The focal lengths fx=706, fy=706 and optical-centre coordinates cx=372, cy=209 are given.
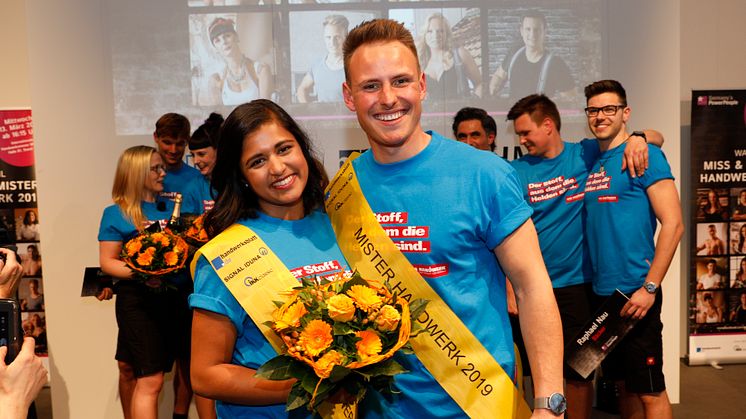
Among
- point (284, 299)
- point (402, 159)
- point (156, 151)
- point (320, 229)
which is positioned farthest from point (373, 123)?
point (156, 151)

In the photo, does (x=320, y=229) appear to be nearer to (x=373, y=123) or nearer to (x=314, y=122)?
(x=373, y=123)

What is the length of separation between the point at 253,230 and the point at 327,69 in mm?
2996

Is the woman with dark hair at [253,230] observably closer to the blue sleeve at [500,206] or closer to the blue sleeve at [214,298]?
the blue sleeve at [214,298]

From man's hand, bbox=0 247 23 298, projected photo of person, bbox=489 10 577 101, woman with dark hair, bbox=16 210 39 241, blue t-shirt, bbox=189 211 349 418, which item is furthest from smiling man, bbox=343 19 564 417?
woman with dark hair, bbox=16 210 39 241

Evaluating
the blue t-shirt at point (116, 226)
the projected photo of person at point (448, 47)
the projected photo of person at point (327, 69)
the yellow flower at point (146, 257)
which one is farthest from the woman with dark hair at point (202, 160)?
the projected photo of person at point (448, 47)

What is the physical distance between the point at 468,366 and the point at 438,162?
0.53 metres

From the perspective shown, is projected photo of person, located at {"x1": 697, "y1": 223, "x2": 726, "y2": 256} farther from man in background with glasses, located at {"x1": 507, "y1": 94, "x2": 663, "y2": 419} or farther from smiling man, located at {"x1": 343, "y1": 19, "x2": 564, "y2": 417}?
smiling man, located at {"x1": 343, "y1": 19, "x2": 564, "y2": 417}

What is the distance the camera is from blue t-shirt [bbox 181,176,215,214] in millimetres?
4398

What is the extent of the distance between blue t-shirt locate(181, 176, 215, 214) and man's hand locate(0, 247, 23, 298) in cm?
230

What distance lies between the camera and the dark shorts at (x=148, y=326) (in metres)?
3.89

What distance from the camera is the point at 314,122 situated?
4.71 meters

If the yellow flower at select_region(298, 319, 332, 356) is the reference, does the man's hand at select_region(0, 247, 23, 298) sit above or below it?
above

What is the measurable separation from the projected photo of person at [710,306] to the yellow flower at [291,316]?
4.80m

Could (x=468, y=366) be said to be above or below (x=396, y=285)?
below
